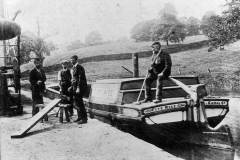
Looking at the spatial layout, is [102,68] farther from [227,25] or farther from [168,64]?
[168,64]

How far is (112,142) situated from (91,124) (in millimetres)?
2238

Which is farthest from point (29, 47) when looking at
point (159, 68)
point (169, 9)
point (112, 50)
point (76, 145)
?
point (76, 145)

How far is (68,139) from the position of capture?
7422 millimetres

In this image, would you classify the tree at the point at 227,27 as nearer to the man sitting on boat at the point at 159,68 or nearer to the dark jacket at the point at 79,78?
the man sitting on boat at the point at 159,68

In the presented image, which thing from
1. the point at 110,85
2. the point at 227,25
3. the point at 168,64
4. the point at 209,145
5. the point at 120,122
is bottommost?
the point at 209,145

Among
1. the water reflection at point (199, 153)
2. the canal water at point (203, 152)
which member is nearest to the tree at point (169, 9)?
the canal water at point (203, 152)

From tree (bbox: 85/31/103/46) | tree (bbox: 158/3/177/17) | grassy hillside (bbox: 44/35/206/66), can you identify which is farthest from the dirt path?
tree (bbox: 85/31/103/46)

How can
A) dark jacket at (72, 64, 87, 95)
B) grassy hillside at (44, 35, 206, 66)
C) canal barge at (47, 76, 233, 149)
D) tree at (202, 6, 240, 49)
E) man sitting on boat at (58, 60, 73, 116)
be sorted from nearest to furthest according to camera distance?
canal barge at (47, 76, 233, 149), dark jacket at (72, 64, 87, 95), man sitting on boat at (58, 60, 73, 116), tree at (202, 6, 240, 49), grassy hillside at (44, 35, 206, 66)

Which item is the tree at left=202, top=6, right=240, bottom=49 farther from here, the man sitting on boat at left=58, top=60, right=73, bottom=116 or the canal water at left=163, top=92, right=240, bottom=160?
the man sitting on boat at left=58, top=60, right=73, bottom=116

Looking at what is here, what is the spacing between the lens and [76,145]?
22.5 ft

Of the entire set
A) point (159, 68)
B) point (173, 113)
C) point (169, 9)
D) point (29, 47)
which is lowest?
point (173, 113)

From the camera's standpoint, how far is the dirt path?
598 cm

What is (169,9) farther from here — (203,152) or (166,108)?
(166,108)

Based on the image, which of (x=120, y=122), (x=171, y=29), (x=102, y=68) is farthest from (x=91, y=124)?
(x=171, y=29)
